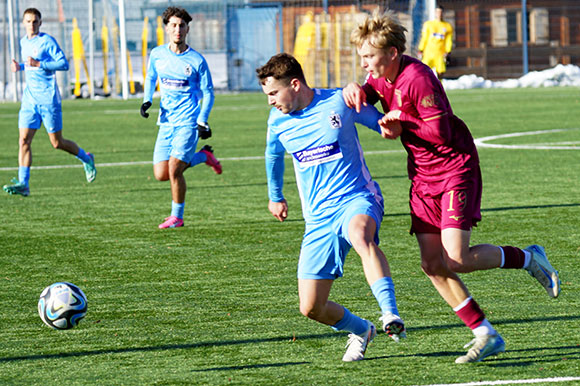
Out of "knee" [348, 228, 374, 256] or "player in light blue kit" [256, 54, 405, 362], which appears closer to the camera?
"knee" [348, 228, 374, 256]

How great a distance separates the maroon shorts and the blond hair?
732mm

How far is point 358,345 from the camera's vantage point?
17.7ft

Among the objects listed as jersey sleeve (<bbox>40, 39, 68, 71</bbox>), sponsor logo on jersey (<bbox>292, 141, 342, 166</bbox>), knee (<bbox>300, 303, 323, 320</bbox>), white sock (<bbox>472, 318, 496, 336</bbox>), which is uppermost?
A: jersey sleeve (<bbox>40, 39, 68, 71</bbox>)

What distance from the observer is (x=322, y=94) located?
18.4 feet

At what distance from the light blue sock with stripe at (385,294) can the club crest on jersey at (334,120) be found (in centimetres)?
86

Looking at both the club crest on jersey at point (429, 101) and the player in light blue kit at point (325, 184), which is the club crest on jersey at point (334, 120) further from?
the club crest on jersey at point (429, 101)

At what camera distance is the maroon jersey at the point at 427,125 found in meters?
5.27

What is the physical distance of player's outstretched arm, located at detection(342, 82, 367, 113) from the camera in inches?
212

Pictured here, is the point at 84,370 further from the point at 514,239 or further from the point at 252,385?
the point at 514,239

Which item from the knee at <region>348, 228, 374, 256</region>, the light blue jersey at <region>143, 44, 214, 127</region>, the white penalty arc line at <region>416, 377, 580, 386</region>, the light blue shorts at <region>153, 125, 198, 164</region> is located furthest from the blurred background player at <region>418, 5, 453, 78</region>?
the white penalty arc line at <region>416, 377, 580, 386</region>

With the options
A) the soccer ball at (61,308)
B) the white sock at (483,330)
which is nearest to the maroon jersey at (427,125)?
the white sock at (483,330)

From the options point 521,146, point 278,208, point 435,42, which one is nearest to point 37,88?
point 278,208

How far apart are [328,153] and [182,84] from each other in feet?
17.7

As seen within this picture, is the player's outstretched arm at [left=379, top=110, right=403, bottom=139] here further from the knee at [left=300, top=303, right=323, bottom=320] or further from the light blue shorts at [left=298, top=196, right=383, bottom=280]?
the knee at [left=300, top=303, right=323, bottom=320]
